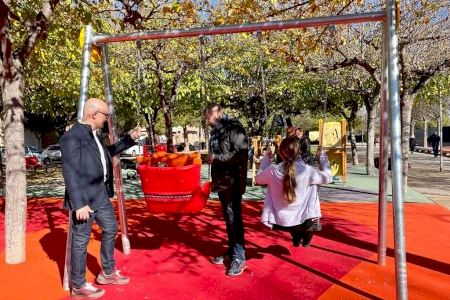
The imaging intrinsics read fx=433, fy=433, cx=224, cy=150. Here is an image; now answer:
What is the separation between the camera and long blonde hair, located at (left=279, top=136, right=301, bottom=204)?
4.57m

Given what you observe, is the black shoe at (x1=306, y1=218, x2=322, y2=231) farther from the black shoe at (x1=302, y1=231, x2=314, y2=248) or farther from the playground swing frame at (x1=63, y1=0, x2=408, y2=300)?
the playground swing frame at (x1=63, y1=0, x2=408, y2=300)

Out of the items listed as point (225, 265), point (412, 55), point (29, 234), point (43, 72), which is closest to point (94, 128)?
point (225, 265)

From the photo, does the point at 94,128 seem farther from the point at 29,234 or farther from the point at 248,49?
the point at 248,49

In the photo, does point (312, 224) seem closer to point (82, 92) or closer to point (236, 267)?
point (236, 267)

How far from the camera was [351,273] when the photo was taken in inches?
181

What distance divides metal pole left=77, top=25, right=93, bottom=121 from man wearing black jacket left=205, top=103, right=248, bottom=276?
131 centimetres

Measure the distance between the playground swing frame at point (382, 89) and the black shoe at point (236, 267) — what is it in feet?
5.08

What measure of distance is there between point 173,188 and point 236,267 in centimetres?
112

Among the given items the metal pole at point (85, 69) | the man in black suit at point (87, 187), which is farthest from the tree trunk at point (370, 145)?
the man in black suit at point (87, 187)

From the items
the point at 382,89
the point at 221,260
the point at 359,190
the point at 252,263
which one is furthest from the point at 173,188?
the point at 359,190

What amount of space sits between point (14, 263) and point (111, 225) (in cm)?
174

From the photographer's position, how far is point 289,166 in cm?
461

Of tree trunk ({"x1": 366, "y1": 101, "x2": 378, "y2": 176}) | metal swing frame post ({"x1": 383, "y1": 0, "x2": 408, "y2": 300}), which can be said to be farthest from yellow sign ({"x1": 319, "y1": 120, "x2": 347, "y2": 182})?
metal swing frame post ({"x1": 383, "y1": 0, "x2": 408, "y2": 300})

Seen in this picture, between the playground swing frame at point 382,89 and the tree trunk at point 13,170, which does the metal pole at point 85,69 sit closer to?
the playground swing frame at point 382,89
